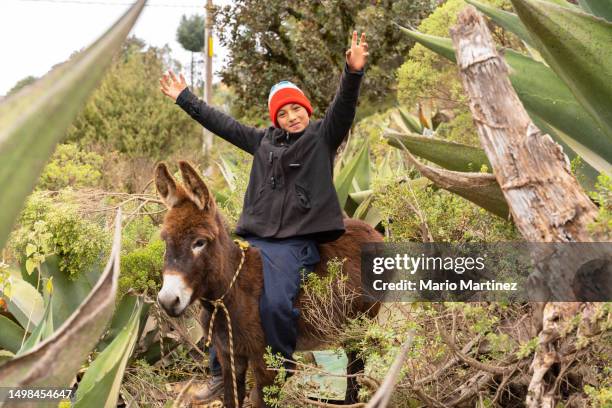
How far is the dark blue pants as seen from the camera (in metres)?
3.88

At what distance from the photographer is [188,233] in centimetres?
363

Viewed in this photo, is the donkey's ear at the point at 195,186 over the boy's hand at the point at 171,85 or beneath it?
beneath

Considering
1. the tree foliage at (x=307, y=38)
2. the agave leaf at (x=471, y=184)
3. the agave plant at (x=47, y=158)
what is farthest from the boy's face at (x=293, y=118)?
the tree foliage at (x=307, y=38)

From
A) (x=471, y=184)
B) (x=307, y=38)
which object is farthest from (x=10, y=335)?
(x=307, y=38)

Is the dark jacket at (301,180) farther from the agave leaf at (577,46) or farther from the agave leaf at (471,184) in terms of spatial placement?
the agave leaf at (577,46)

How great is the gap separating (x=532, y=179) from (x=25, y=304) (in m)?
3.73

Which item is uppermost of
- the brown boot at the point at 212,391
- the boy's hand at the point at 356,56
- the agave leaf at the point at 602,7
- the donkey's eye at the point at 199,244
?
the agave leaf at the point at 602,7

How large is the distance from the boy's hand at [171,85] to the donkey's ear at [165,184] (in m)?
1.25

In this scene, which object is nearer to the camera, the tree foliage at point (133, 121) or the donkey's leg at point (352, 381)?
the donkey's leg at point (352, 381)

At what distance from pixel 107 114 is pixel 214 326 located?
15253 millimetres

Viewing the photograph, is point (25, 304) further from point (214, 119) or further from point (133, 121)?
point (133, 121)

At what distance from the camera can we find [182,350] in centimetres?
522

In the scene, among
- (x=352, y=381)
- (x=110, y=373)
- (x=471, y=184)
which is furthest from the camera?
(x=352, y=381)

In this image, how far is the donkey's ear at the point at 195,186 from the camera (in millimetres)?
3656
